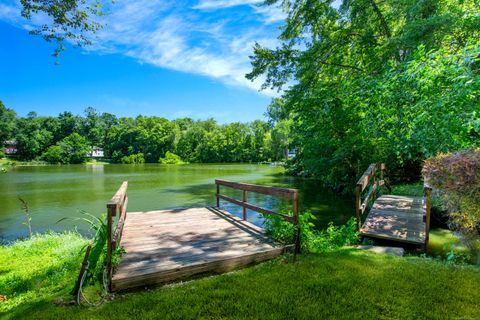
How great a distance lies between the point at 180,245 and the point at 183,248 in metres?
0.17

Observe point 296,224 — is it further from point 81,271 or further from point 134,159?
point 134,159

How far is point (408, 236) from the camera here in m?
4.96

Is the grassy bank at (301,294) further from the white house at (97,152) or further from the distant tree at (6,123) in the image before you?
the white house at (97,152)

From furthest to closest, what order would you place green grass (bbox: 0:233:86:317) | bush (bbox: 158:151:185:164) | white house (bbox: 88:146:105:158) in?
white house (bbox: 88:146:105:158) < bush (bbox: 158:151:185:164) < green grass (bbox: 0:233:86:317)

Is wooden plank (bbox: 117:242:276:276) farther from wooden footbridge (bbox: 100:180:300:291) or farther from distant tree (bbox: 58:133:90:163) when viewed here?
distant tree (bbox: 58:133:90:163)

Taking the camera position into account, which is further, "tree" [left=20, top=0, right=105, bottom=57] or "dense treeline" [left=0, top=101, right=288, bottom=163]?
"dense treeline" [left=0, top=101, right=288, bottom=163]

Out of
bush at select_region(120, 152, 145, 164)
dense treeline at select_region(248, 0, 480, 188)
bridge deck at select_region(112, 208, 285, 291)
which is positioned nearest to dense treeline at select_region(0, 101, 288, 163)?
bush at select_region(120, 152, 145, 164)

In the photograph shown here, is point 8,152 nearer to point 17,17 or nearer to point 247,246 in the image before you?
point 17,17

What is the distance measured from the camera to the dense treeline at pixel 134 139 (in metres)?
64.5

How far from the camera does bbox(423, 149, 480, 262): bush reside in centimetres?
300

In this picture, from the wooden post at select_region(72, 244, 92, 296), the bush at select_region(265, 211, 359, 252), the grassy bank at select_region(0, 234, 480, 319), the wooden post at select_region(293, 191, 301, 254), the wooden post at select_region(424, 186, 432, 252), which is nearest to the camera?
the grassy bank at select_region(0, 234, 480, 319)

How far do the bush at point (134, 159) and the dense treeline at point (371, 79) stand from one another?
6579cm

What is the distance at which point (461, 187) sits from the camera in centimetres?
308

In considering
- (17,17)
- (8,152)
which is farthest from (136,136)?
(17,17)
